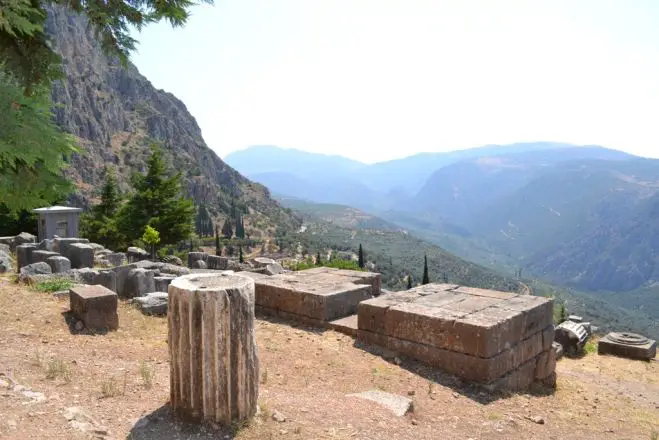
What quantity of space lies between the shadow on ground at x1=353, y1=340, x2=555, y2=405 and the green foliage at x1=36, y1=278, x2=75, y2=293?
19.4 ft

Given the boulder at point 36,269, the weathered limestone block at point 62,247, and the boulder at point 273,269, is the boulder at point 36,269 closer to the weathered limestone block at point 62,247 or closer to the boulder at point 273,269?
the weathered limestone block at point 62,247

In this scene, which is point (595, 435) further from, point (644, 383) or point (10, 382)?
point (10, 382)

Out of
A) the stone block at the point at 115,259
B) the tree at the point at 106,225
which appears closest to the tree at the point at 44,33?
the stone block at the point at 115,259

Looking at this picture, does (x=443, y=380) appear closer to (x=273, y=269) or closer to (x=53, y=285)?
(x=53, y=285)

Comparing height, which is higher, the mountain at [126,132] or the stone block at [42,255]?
the mountain at [126,132]

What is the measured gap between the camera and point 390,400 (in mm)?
6117

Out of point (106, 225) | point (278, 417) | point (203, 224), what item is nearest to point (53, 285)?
point (278, 417)

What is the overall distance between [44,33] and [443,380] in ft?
22.7

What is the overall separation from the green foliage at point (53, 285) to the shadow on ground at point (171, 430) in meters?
6.13

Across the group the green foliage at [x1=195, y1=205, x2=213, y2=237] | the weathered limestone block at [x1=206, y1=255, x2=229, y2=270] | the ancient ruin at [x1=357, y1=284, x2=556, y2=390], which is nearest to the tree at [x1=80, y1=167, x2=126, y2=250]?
the weathered limestone block at [x1=206, y1=255, x2=229, y2=270]

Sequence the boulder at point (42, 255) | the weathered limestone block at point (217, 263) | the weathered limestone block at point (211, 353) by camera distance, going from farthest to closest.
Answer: the weathered limestone block at point (217, 263) < the boulder at point (42, 255) < the weathered limestone block at point (211, 353)

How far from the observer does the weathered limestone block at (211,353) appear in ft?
15.6

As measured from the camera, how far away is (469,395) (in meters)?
7.16

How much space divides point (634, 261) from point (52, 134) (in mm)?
190686
